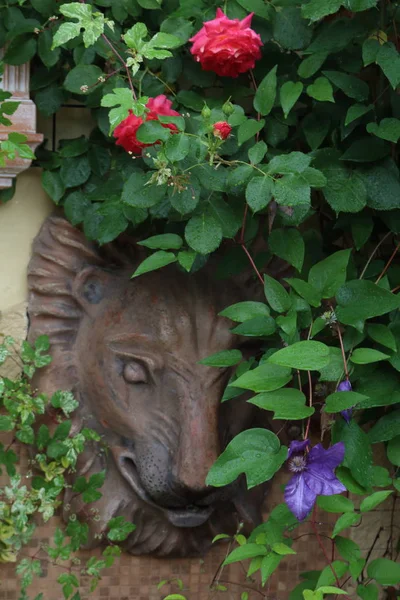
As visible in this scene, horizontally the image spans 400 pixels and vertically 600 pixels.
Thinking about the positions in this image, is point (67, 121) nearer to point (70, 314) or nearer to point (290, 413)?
point (70, 314)

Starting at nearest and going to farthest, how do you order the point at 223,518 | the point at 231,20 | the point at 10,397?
the point at 231,20 → the point at 10,397 → the point at 223,518

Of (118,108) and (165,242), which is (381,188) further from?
(118,108)

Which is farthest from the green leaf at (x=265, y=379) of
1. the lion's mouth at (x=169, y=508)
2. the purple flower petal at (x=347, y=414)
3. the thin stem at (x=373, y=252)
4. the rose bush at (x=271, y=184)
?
the lion's mouth at (x=169, y=508)

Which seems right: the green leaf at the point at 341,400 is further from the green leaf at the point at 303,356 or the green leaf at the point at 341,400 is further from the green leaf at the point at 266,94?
the green leaf at the point at 266,94

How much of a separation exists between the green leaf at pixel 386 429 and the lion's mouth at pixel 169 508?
1.26 feet

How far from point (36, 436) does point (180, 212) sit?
0.55 metres

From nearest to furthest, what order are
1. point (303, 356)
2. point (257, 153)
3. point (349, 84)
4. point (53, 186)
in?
point (303, 356)
point (257, 153)
point (349, 84)
point (53, 186)

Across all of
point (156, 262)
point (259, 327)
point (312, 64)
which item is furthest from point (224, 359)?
point (312, 64)

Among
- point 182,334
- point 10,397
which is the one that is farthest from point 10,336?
point 182,334

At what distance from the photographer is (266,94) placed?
5.96ft

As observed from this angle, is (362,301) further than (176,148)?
Yes

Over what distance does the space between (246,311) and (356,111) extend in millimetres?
387

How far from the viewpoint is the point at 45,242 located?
2.01m

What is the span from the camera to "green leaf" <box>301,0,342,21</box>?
5.57 feet
